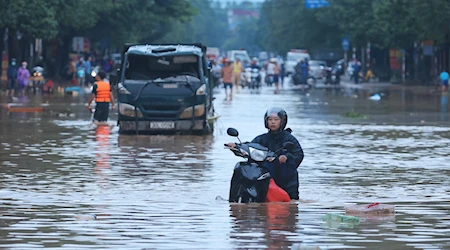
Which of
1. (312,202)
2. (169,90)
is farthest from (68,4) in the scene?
(312,202)

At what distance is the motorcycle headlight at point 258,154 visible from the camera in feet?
40.5

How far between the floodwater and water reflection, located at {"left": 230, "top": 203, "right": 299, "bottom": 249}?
0.04 ft

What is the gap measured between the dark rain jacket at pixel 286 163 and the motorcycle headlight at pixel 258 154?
25 cm

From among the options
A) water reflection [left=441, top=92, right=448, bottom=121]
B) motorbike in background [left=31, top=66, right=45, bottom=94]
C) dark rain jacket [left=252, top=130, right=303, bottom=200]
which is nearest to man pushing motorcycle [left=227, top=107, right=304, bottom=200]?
dark rain jacket [left=252, top=130, right=303, bottom=200]

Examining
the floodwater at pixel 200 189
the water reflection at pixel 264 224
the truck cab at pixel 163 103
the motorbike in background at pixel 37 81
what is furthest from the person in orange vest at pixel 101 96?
the motorbike in background at pixel 37 81

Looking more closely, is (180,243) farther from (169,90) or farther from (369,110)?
(369,110)

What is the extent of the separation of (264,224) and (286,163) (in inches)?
56.1

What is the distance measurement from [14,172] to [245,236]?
22.5 ft

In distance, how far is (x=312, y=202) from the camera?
13.4 m

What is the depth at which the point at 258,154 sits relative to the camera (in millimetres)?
12375

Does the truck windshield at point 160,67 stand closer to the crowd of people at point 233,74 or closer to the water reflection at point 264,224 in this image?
the crowd of people at point 233,74

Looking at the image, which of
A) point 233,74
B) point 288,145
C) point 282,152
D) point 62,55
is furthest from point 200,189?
point 62,55

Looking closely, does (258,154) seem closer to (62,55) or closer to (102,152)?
(102,152)

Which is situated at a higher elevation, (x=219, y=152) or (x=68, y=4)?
(x=68, y=4)
